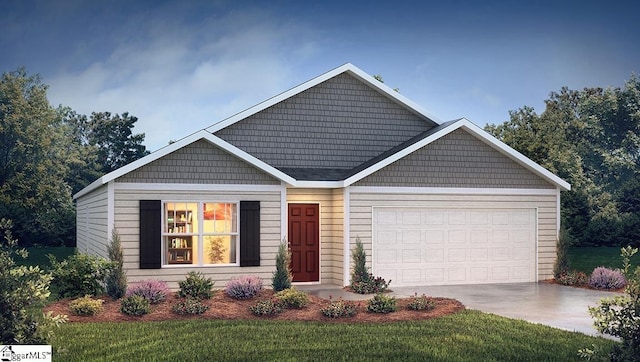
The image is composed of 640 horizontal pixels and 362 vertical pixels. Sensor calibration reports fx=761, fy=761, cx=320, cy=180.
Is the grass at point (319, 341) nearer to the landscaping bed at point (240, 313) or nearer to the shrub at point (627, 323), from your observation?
the landscaping bed at point (240, 313)

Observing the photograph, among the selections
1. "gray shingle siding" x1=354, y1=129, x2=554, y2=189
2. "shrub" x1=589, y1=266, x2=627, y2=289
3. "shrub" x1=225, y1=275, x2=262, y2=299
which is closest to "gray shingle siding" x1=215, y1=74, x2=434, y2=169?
"gray shingle siding" x1=354, y1=129, x2=554, y2=189

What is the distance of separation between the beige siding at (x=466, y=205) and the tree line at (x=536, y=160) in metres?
7.89

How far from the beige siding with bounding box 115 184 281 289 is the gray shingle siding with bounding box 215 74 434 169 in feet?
8.89

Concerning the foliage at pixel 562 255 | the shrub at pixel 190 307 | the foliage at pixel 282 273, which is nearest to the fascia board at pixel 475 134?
the foliage at pixel 562 255

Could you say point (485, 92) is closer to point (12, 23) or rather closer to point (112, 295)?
point (12, 23)

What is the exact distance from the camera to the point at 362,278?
1850 cm

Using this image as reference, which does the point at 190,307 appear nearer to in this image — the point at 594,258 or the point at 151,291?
the point at 151,291

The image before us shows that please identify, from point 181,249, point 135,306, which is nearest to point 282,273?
point 181,249

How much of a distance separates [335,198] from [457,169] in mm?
3354

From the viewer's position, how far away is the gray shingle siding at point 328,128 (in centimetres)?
2088

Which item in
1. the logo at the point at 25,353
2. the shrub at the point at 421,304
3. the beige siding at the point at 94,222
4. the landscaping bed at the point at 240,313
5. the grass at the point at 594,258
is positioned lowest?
the grass at the point at 594,258

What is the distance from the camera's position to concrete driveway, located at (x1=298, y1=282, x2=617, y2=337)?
13.9 m

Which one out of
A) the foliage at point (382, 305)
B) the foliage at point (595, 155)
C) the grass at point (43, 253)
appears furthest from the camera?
the foliage at point (595, 155)

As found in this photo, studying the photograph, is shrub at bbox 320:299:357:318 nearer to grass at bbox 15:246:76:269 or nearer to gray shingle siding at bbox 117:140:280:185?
gray shingle siding at bbox 117:140:280:185
